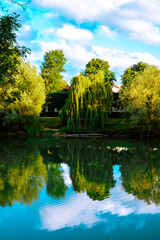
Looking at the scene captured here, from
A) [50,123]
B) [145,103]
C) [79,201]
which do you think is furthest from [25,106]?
[79,201]

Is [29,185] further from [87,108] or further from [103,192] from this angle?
[87,108]

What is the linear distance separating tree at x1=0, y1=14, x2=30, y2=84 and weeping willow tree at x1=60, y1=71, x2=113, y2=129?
11891mm

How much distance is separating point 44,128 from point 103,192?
2014 centimetres

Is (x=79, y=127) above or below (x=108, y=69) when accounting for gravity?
below

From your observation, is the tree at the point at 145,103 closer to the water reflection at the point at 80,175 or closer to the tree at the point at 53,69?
the water reflection at the point at 80,175

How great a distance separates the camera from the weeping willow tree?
966 inches

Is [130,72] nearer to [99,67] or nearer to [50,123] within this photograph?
[99,67]

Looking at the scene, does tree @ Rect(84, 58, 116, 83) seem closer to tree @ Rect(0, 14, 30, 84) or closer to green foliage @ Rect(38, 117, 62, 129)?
green foliage @ Rect(38, 117, 62, 129)

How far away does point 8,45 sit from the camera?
1205 centimetres

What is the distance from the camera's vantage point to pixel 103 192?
6.99 m

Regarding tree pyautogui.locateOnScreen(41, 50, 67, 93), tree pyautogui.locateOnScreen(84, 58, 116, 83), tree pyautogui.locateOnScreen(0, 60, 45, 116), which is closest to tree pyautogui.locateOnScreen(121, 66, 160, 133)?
tree pyautogui.locateOnScreen(0, 60, 45, 116)

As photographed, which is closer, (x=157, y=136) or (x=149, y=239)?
(x=149, y=239)

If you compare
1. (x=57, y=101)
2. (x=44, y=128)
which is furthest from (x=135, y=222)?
(x=57, y=101)

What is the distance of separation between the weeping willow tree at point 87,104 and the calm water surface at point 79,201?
44.0ft
